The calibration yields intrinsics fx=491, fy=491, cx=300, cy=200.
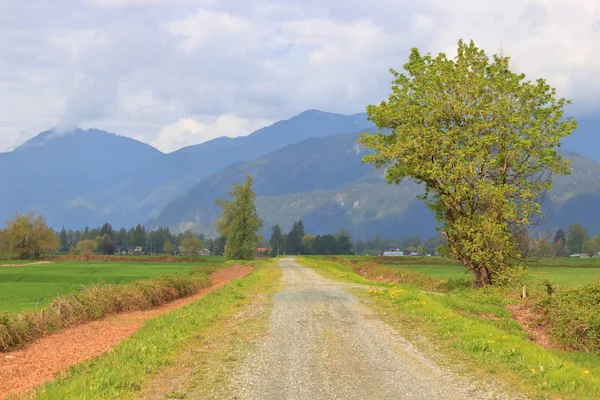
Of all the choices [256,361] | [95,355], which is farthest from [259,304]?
[256,361]

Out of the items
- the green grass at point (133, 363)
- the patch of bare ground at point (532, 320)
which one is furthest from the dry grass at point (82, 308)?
the patch of bare ground at point (532, 320)

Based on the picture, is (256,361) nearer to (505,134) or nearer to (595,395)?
(595,395)

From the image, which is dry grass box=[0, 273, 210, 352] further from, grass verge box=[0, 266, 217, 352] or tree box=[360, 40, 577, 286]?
tree box=[360, 40, 577, 286]

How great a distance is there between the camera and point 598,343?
19062mm

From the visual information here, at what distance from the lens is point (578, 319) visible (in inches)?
776

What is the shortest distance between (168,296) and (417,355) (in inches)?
968

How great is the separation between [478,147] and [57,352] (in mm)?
25860

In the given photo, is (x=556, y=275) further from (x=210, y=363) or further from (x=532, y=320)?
(x=210, y=363)

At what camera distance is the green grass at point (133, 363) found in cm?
962

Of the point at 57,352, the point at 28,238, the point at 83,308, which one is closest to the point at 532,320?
the point at 57,352

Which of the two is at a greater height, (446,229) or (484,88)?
(484,88)

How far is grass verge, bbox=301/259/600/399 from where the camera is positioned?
1025 centimetres

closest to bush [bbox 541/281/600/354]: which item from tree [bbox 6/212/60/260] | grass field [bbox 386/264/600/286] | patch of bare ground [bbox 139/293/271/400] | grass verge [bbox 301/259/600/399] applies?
grass verge [bbox 301/259/600/399]

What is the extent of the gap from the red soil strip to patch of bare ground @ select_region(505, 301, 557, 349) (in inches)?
648
